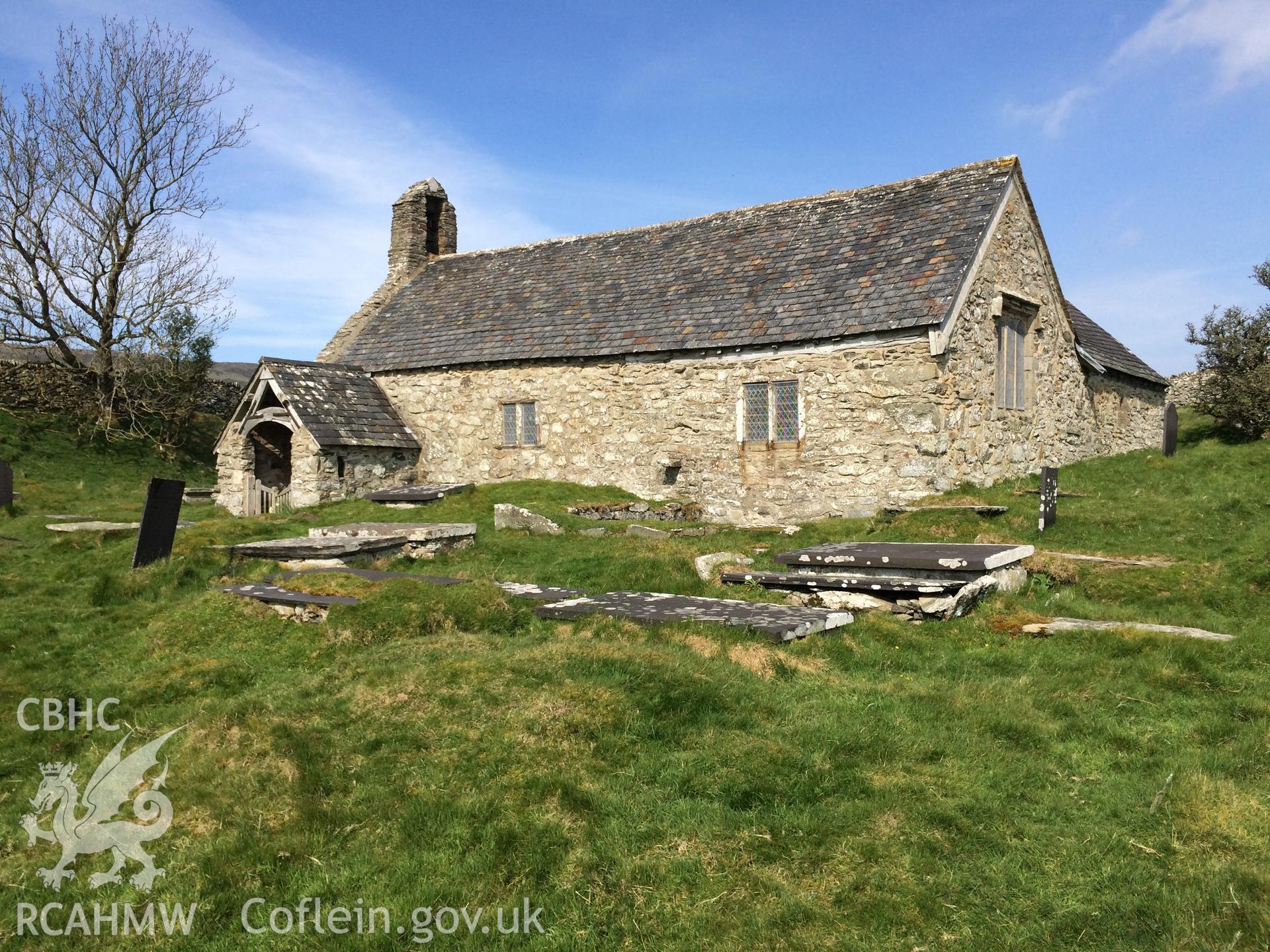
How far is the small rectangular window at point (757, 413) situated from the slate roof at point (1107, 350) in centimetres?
953

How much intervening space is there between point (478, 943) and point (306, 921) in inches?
39.0

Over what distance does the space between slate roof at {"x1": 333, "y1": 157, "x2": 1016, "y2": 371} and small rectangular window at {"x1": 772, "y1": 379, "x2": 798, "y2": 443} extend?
0.98 metres

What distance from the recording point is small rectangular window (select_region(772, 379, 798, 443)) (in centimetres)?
1883

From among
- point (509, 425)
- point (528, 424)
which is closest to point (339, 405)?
point (509, 425)

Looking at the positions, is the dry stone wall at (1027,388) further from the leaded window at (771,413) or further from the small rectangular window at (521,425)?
the small rectangular window at (521,425)

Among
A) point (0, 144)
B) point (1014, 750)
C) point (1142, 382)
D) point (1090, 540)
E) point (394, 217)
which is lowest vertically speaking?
point (1014, 750)

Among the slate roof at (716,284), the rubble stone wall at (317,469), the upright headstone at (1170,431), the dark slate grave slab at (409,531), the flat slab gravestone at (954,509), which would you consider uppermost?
the slate roof at (716,284)

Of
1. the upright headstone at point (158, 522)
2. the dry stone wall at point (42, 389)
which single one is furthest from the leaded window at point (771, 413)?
the dry stone wall at point (42, 389)

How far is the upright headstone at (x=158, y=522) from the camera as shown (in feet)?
39.2

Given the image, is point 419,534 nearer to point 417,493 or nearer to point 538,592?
point 538,592

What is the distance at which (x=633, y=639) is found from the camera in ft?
26.9

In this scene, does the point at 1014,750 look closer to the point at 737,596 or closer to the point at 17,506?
the point at 737,596

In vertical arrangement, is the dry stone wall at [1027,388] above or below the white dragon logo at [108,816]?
above

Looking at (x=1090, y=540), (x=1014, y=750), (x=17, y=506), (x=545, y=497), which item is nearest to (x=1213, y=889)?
(x=1014, y=750)
